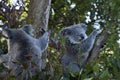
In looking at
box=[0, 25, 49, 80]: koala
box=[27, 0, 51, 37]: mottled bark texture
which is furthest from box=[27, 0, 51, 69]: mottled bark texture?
box=[0, 25, 49, 80]: koala

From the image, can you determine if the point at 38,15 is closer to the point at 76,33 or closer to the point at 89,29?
the point at 76,33

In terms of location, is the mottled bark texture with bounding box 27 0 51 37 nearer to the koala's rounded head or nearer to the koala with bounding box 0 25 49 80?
the koala's rounded head

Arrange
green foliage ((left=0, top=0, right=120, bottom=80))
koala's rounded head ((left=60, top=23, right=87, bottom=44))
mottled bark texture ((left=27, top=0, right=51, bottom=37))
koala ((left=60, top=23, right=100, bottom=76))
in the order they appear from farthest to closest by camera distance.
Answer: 1. mottled bark texture ((left=27, top=0, right=51, bottom=37))
2. koala's rounded head ((left=60, top=23, right=87, bottom=44))
3. koala ((left=60, top=23, right=100, bottom=76))
4. green foliage ((left=0, top=0, right=120, bottom=80))

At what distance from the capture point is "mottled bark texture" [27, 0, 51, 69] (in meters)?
4.36

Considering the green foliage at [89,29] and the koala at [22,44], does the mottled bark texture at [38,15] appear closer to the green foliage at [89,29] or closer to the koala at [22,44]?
the green foliage at [89,29]

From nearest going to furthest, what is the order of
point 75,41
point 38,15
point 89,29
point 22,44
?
point 22,44 → point 75,41 → point 38,15 → point 89,29

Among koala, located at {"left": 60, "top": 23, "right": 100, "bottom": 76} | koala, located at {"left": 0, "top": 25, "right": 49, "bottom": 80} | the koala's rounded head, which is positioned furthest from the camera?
the koala's rounded head

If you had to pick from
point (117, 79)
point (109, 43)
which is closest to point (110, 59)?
point (117, 79)

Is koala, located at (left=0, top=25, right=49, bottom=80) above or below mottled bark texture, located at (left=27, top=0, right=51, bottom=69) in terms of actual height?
below

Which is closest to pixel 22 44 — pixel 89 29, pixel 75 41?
pixel 75 41

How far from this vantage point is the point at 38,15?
4531 millimetres

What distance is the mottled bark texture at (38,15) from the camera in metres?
4.36

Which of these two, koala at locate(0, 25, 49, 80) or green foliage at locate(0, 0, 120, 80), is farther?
koala at locate(0, 25, 49, 80)

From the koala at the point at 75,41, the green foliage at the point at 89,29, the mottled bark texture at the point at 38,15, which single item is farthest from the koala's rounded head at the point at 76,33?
the mottled bark texture at the point at 38,15
